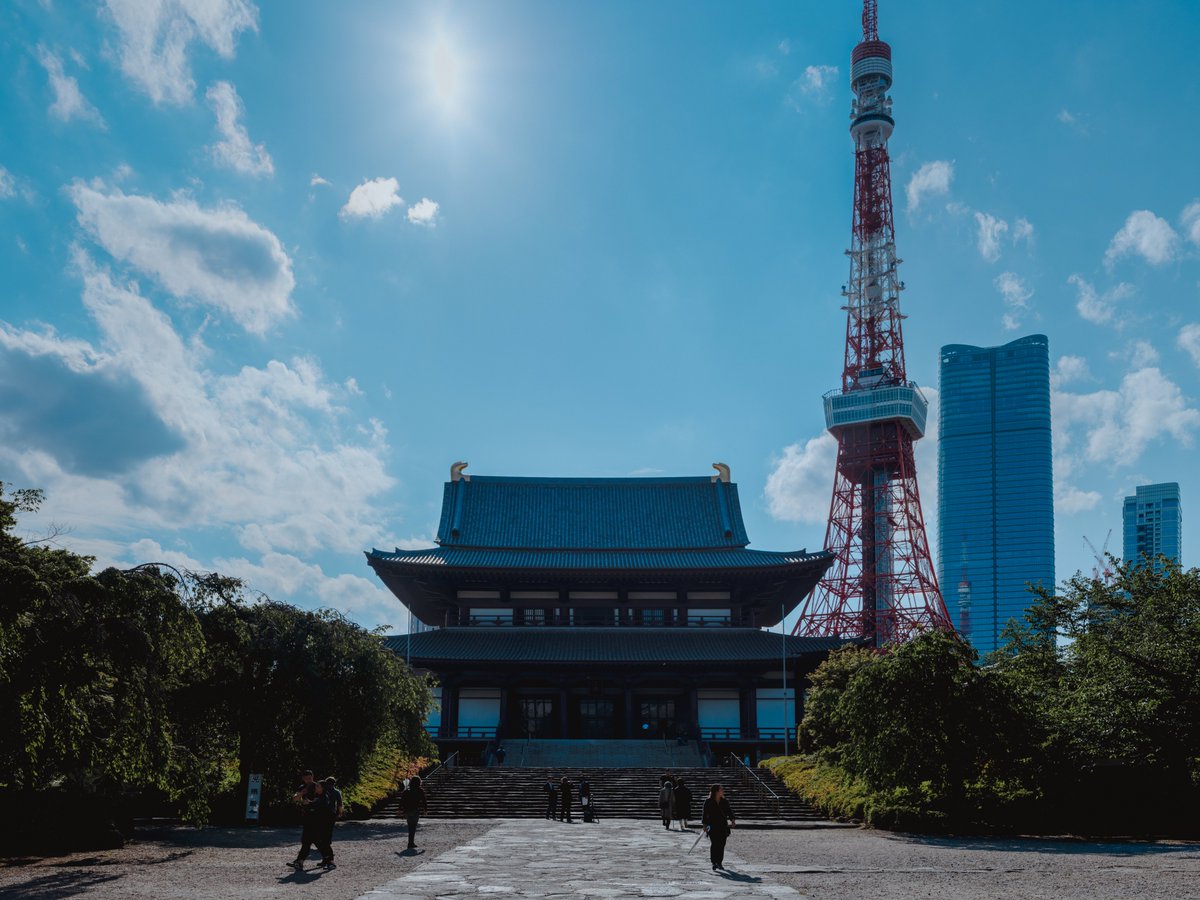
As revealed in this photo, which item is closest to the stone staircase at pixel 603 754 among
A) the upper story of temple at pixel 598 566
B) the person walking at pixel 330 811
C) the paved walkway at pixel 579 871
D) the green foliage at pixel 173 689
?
the upper story of temple at pixel 598 566

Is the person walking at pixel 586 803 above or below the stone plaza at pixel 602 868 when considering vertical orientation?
below

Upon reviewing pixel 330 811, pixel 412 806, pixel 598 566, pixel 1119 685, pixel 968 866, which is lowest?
pixel 968 866

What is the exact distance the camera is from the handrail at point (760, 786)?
2991 cm

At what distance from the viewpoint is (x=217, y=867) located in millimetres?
Result: 15992

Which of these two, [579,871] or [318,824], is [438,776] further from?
[579,871]

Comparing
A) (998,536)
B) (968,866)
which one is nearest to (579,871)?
(968,866)

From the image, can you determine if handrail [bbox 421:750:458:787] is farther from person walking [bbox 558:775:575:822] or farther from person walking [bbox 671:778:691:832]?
person walking [bbox 671:778:691:832]

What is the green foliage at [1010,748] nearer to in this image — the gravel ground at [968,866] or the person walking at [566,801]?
the gravel ground at [968,866]

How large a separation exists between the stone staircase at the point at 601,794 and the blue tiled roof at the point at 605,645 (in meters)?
7.70

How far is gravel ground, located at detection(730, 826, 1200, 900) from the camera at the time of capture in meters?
13.3

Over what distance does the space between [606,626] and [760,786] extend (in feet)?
52.8

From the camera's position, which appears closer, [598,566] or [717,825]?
[717,825]

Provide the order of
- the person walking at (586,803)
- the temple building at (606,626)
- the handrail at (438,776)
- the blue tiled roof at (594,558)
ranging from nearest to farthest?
1. the person walking at (586,803)
2. the handrail at (438,776)
3. the temple building at (606,626)
4. the blue tiled roof at (594,558)

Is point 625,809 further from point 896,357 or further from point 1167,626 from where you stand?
point 896,357
